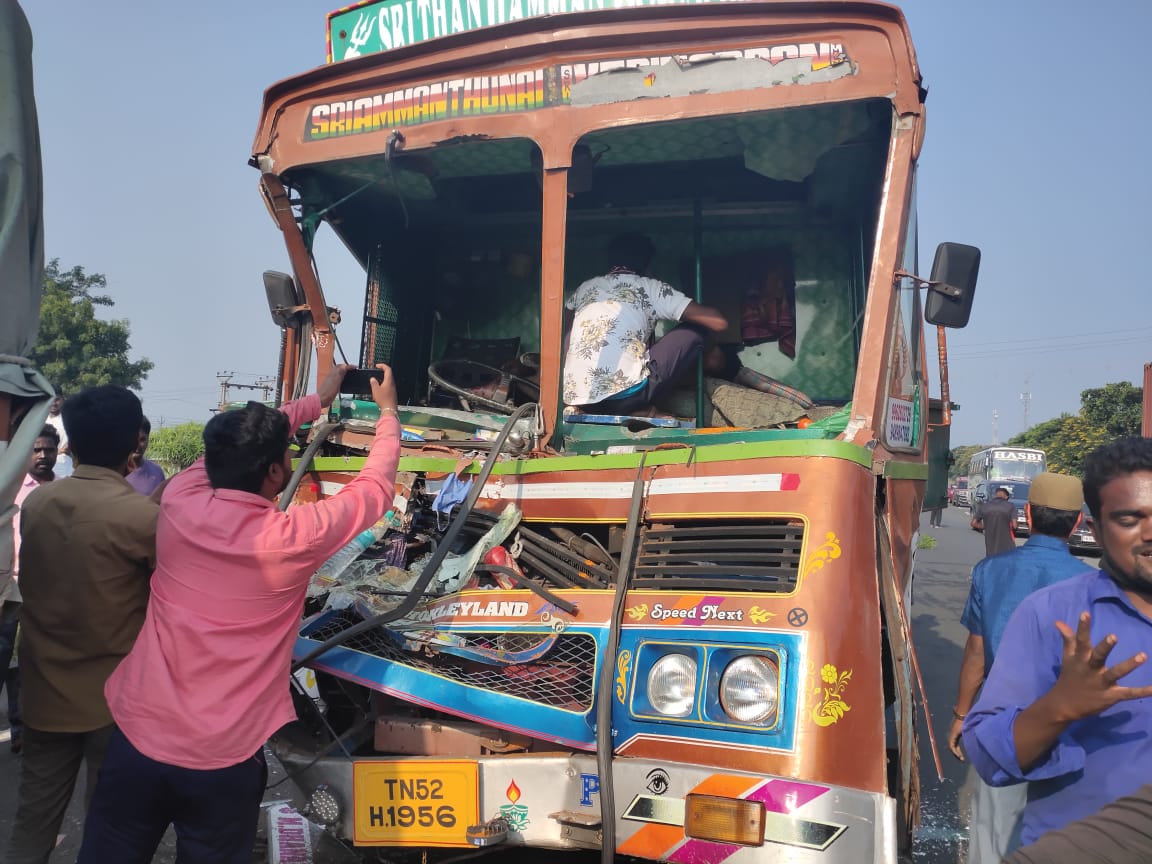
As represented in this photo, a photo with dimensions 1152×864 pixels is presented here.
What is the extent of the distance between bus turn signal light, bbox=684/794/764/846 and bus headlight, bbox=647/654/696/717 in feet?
0.71

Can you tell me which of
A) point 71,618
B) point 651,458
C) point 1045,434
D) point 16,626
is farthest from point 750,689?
point 1045,434

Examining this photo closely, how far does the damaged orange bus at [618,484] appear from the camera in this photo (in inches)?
80.6

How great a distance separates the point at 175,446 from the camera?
24828mm

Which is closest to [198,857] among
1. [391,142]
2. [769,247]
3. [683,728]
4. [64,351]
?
[683,728]

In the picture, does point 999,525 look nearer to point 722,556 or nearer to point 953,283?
point 953,283

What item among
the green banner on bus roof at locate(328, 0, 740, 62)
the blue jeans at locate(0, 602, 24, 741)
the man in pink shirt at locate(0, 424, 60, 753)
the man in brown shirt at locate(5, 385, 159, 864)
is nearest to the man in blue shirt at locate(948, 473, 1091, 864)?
the green banner on bus roof at locate(328, 0, 740, 62)

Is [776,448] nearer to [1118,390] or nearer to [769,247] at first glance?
[769,247]

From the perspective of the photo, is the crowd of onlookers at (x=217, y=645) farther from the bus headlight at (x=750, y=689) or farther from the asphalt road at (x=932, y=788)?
the asphalt road at (x=932, y=788)

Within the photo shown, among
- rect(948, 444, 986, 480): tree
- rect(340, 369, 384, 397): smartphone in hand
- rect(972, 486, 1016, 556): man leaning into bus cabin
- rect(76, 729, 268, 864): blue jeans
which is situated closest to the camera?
rect(76, 729, 268, 864): blue jeans

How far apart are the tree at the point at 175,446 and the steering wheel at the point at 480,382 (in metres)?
21.2

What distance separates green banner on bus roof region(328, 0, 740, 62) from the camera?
3.48 metres

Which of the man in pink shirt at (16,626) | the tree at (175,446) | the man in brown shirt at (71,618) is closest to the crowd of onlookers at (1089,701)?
the man in brown shirt at (71,618)

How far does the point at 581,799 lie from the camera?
211 centimetres

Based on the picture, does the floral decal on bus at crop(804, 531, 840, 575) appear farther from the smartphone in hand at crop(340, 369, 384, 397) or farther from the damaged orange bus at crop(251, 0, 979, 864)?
the smartphone in hand at crop(340, 369, 384, 397)
